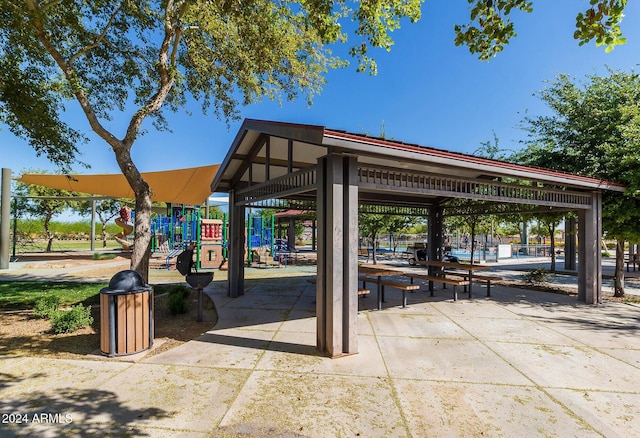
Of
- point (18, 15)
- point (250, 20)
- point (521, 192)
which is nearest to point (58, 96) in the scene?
point (18, 15)

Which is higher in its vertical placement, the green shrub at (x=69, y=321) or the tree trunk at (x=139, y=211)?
the tree trunk at (x=139, y=211)

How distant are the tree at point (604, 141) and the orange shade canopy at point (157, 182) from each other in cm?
1161

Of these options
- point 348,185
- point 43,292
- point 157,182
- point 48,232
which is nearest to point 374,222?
point 157,182

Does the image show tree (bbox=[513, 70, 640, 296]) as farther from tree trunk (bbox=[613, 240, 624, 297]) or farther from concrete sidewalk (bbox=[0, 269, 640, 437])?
concrete sidewalk (bbox=[0, 269, 640, 437])

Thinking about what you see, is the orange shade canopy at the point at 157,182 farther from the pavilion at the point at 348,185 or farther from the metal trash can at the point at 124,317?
the metal trash can at the point at 124,317

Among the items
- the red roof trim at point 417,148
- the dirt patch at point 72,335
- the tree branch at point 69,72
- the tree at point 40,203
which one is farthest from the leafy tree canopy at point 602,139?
the tree at point 40,203

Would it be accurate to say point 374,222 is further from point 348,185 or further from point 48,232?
point 48,232

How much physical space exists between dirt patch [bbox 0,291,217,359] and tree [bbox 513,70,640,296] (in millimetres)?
10546

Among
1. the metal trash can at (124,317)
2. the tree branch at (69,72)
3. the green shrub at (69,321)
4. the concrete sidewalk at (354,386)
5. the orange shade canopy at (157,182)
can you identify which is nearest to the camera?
the concrete sidewalk at (354,386)

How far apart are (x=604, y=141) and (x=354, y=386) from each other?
10088mm

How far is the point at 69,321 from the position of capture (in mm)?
5270

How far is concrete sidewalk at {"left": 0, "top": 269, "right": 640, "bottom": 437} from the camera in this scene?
2.76 m

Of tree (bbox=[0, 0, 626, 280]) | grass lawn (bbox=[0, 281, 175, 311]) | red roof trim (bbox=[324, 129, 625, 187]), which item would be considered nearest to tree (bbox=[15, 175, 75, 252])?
grass lawn (bbox=[0, 281, 175, 311])

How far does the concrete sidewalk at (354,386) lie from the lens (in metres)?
2.76
